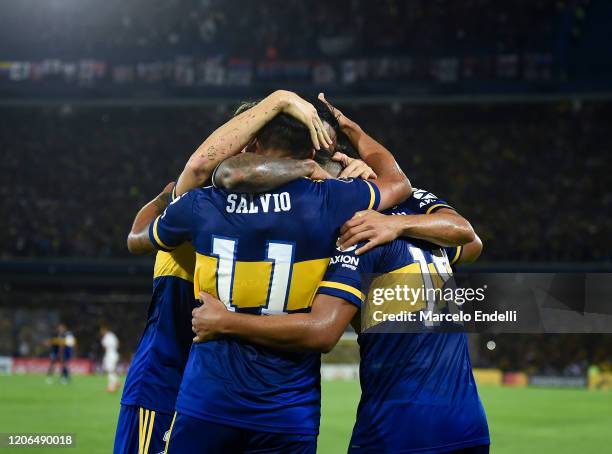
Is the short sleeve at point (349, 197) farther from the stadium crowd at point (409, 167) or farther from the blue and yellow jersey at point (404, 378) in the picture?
the stadium crowd at point (409, 167)

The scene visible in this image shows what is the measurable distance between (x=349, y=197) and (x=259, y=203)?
0.38m

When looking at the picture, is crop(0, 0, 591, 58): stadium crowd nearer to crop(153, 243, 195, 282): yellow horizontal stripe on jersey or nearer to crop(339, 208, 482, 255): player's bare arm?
crop(153, 243, 195, 282): yellow horizontal stripe on jersey

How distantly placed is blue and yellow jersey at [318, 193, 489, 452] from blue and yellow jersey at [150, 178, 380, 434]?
16 cm

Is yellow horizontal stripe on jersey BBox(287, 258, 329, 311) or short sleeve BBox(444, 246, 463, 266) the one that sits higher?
short sleeve BBox(444, 246, 463, 266)

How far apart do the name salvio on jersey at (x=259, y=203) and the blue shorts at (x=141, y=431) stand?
1.52 m

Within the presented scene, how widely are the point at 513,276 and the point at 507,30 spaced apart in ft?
106

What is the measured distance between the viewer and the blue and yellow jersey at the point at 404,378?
3.56 metres

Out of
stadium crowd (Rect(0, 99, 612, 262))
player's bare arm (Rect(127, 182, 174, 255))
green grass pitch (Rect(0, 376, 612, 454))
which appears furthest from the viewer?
stadium crowd (Rect(0, 99, 612, 262))

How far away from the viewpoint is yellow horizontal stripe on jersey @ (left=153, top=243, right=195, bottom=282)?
14.1 feet

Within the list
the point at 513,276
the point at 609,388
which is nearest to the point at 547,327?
the point at 513,276

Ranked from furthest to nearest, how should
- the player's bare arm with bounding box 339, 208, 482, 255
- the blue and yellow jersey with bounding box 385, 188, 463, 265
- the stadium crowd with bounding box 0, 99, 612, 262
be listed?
the stadium crowd with bounding box 0, 99, 612, 262
the blue and yellow jersey with bounding box 385, 188, 463, 265
the player's bare arm with bounding box 339, 208, 482, 255

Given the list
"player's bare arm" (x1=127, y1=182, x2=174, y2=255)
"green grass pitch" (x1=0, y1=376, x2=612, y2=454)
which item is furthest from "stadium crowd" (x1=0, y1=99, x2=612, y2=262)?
"player's bare arm" (x1=127, y1=182, x2=174, y2=255)

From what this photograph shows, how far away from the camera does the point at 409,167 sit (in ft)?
117

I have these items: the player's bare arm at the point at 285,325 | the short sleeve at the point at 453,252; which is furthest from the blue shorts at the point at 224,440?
the short sleeve at the point at 453,252
